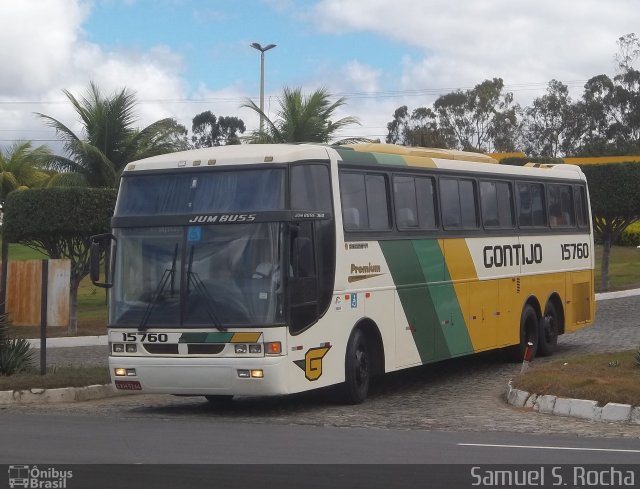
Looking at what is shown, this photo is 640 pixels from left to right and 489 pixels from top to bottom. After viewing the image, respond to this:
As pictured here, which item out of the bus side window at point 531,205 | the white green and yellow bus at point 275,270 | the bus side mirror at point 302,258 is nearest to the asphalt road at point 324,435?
the white green and yellow bus at point 275,270

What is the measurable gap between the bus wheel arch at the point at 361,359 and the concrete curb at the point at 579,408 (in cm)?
188

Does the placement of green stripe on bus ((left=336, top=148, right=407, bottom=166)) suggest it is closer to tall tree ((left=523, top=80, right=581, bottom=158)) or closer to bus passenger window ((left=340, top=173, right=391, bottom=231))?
bus passenger window ((left=340, top=173, right=391, bottom=231))

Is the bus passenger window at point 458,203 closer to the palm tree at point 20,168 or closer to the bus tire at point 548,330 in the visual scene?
the bus tire at point 548,330

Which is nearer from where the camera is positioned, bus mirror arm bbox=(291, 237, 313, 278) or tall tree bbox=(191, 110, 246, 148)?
bus mirror arm bbox=(291, 237, 313, 278)

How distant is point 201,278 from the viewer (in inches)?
512

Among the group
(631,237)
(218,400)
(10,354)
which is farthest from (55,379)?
(631,237)

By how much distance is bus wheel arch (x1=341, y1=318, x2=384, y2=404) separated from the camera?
14.0 metres
